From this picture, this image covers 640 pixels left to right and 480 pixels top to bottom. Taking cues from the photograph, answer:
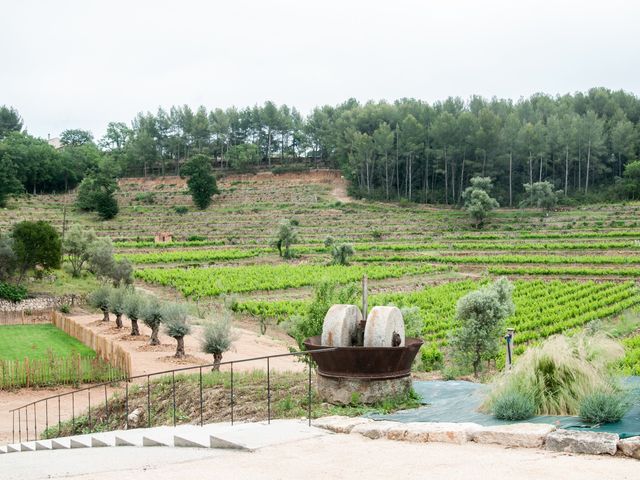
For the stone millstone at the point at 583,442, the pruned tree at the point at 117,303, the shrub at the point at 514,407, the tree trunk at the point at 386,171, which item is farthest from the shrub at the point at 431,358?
the tree trunk at the point at 386,171

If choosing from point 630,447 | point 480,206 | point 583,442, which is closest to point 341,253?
point 480,206

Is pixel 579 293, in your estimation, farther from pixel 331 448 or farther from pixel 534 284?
pixel 331 448

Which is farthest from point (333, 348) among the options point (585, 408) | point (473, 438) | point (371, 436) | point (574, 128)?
point (574, 128)

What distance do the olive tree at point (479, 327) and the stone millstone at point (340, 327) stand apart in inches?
408

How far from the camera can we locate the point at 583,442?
26.7 ft

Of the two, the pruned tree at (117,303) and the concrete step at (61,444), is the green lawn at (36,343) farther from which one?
the concrete step at (61,444)

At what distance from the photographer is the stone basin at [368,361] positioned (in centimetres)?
1153

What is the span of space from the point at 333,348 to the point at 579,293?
33407 millimetres

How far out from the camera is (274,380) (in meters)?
14.5

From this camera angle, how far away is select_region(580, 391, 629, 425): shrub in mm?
8891

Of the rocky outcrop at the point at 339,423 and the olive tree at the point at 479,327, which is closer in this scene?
the rocky outcrop at the point at 339,423

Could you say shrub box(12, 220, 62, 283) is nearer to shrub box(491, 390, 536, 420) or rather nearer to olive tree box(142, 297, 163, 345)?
olive tree box(142, 297, 163, 345)

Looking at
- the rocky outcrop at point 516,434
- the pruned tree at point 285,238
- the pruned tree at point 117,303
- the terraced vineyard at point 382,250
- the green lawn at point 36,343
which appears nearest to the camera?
the rocky outcrop at point 516,434

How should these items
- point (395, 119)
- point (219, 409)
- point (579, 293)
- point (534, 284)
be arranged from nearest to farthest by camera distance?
point (219, 409) → point (579, 293) → point (534, 284) → point (395, 119)
